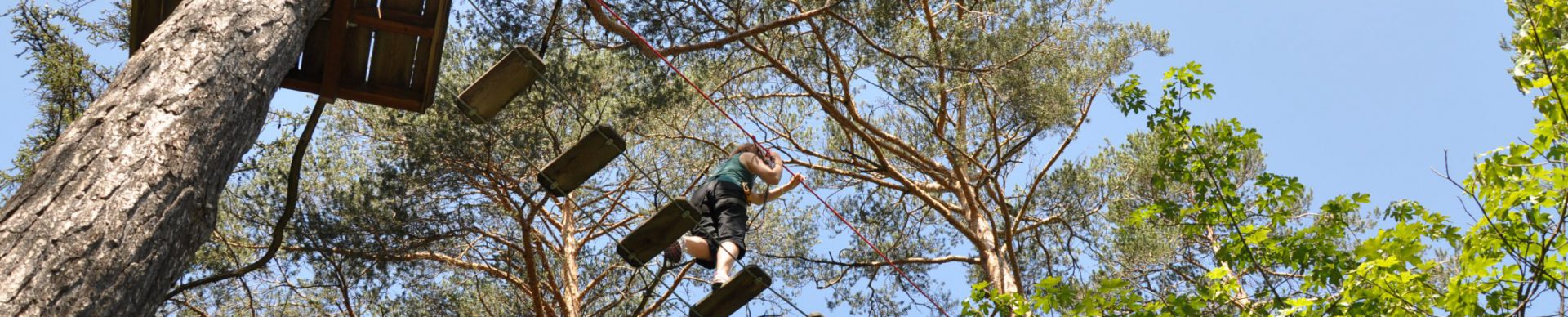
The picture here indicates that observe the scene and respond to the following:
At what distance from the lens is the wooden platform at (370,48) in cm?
435

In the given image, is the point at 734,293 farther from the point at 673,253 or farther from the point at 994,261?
the point at 994,261

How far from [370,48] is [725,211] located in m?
1.59

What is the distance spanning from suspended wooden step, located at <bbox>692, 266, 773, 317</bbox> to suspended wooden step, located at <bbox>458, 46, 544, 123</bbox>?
1.04m

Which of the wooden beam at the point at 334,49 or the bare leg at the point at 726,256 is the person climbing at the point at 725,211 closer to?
the bare leg at the point at 726,256

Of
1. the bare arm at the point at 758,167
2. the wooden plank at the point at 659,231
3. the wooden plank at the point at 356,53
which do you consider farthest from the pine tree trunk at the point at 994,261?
the wooden plank at the point at 356,53

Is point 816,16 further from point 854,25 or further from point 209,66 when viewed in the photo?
point 209,66

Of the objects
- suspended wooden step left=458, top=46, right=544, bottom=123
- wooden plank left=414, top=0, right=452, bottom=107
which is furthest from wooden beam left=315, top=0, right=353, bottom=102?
suspended wooden step left=458, top=46, right=544, bottom=123

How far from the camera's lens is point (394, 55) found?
4781mm

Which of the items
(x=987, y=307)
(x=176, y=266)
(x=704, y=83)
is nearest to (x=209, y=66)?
(x=176, y=266)

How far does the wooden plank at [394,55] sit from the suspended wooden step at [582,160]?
66cm

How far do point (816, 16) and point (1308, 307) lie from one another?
4.42 meters

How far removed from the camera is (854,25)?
8273mm

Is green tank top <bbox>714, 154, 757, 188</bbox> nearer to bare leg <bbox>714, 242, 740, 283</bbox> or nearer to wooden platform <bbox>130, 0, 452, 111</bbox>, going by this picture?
bare leg <bbox>714, 242, 740, 283</bbox>

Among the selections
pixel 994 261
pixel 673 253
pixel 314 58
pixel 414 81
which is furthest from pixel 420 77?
pixel 994 261
